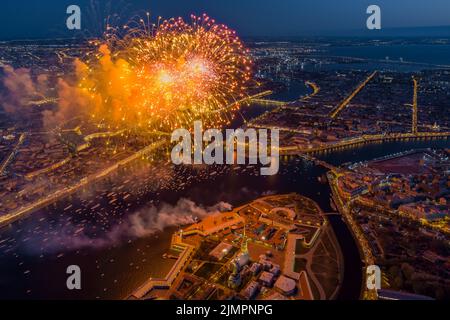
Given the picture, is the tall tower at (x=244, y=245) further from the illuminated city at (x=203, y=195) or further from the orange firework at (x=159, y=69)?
the orange firework at (x=159, y=69)

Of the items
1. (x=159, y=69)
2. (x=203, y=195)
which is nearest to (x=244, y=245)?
(x=203, y=195)

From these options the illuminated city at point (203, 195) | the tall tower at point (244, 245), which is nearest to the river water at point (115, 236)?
the illuminated city at point (203, 195)

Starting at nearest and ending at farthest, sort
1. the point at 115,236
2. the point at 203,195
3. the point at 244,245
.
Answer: the point at 244,245 → the point at 115,236 → the point at 203,195

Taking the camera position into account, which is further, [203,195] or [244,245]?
[203,195]

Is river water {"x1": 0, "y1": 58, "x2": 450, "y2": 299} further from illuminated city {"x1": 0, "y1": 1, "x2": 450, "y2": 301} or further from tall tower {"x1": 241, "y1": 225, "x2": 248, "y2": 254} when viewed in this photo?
tall tower {"x1": 241, "y1": 225, "x2": 248, "y2": 254}

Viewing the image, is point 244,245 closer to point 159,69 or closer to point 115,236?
point 115,236

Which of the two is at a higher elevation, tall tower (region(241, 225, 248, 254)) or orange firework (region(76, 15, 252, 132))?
orange firework (region(76, 15, 252, 132))

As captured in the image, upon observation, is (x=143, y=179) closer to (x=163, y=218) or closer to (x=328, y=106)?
(x=163, y=218)

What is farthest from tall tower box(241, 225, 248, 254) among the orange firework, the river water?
the orange firework
